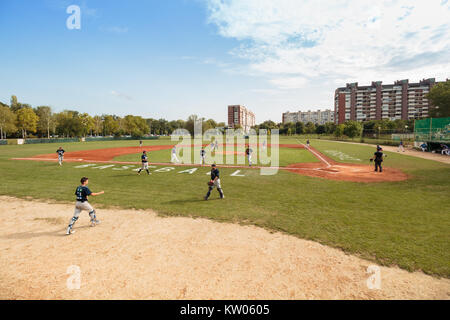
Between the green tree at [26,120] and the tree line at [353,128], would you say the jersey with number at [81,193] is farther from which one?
the green tree at [26,120]

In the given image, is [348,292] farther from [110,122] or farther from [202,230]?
[110,122]

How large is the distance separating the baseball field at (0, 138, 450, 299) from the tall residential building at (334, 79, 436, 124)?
461 ft

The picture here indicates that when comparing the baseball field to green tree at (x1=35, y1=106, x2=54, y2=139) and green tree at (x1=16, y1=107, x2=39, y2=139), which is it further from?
green tree at (x1=35, y1=106, x2=54, y2=139)

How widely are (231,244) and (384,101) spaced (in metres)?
156

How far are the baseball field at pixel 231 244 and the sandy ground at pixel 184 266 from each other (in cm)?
3

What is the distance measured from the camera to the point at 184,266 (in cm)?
631

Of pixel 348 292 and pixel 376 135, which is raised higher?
pixel 376 135

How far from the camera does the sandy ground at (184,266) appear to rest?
5273mm

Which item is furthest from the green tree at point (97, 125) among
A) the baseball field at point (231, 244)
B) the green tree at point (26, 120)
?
the baseball field at point (231, 244)
